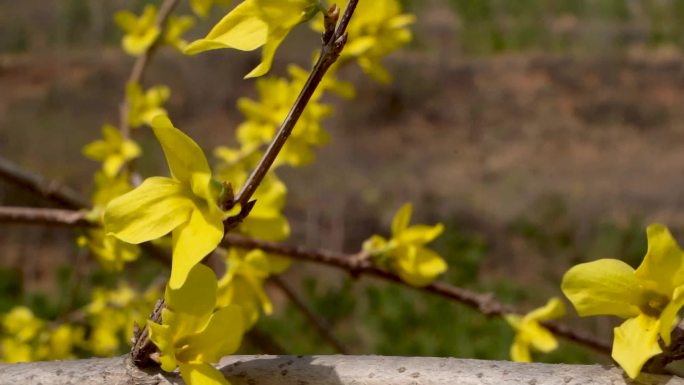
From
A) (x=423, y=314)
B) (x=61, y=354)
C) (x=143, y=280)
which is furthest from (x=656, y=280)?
(x=143, y=280)

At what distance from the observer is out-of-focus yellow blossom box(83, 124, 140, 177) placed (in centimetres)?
79

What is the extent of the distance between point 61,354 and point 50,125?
2.88 m

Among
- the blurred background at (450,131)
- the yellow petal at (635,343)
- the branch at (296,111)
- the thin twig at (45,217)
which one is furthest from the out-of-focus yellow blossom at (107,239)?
the blurred background at (450,131)

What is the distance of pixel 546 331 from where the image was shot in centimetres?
61

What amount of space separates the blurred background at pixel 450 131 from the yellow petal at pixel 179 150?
2.35 metres

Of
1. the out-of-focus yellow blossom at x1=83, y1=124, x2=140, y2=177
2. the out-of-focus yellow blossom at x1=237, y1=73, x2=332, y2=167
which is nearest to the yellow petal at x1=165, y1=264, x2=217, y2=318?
the out-of-focus yellow blossom at x1=237, y1=73, x2=332, y2=167

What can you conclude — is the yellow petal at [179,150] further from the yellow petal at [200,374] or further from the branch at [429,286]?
the branch at [429,286]

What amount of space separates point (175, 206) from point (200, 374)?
0.23 ft

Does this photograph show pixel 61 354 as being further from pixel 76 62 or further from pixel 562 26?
pixel 562 26

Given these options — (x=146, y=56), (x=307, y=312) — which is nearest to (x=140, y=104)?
(x=146, y=56)

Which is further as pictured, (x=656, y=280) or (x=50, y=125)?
(x=50, y=125)

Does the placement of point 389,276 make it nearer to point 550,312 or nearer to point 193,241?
point 550,312

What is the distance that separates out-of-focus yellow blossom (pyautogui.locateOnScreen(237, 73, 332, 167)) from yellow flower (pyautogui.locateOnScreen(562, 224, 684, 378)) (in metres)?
0.40

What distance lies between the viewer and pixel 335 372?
0.34 m
